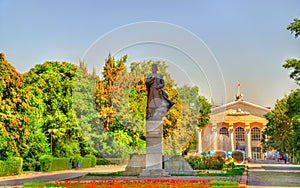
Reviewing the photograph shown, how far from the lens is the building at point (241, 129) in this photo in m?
113

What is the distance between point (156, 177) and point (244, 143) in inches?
3968

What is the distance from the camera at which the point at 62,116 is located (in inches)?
1813

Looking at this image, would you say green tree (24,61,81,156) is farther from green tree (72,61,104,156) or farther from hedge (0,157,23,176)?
hedge (0,157,23,176)

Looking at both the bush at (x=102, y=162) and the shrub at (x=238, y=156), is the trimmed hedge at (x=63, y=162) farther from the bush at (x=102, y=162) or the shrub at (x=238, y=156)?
the shrub at (x=238, y=156)

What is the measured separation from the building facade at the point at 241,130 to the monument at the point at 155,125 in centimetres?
9066

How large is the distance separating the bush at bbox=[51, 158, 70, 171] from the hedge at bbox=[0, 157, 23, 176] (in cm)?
676

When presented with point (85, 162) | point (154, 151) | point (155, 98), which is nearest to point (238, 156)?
point (85, 162)

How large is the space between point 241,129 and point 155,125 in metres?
102

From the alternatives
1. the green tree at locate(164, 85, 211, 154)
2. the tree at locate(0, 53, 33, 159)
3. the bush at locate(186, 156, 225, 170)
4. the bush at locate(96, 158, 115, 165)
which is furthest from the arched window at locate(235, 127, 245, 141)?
the tree at locate(0, 53, 33, 159)

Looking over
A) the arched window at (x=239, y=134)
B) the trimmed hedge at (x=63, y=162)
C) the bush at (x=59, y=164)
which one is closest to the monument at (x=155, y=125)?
the trimmed hedge at (x=63, y=162)

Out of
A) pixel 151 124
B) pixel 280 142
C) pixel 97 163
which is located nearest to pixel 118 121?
pixel 97 163

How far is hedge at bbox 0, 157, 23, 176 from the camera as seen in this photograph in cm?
3191

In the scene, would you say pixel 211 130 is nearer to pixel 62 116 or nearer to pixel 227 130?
pixel 227 130

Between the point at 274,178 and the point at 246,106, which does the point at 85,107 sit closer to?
the point at 274,178
